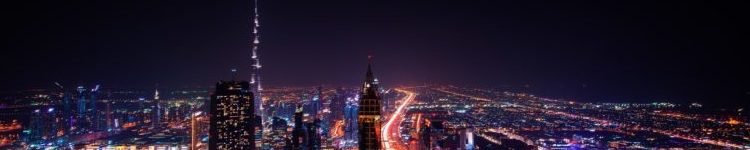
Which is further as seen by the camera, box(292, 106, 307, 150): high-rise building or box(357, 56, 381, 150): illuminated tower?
box(292, 106, 307, 150): high-rise building

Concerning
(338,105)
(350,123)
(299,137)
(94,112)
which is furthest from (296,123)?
(94,112)

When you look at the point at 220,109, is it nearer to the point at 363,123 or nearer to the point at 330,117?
the point at 330,117

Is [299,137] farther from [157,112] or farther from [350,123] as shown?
[157,112]

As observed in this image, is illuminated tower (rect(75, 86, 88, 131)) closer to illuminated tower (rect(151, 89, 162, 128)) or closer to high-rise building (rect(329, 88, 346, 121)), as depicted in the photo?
illuminated tower (rect(151, 89, 162, 128))

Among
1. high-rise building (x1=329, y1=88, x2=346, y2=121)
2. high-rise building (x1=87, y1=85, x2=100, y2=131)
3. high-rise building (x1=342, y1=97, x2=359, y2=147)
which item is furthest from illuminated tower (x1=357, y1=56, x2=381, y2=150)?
high-rise building (x1=87, y1=85, x2=100, y2=131)

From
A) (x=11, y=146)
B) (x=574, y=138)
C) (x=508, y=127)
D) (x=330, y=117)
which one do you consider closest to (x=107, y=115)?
(x=11, y=146)

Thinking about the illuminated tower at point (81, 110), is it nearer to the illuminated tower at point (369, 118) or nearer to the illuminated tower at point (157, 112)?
the illuminated tower at point (157, 112)
